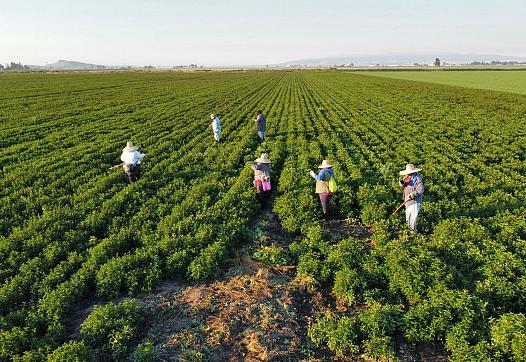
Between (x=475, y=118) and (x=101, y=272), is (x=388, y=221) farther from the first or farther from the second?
(x=475, y=118)

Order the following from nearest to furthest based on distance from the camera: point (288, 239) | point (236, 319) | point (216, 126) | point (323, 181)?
point (236, 319) < point (288, 239) < point (323, 181) < point (216, 126)

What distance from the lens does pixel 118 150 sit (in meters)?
17.9

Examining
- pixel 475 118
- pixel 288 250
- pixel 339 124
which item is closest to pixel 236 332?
pixel 288 250

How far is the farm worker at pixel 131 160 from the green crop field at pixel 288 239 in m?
0.42

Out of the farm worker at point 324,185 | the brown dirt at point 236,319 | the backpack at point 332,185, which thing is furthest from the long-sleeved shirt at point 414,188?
the brown dirt at point 236,319

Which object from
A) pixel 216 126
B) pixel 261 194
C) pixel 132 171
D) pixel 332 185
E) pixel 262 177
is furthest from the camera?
pixel 216 126

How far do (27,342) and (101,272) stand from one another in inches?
76.9

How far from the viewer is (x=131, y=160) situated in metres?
13.2

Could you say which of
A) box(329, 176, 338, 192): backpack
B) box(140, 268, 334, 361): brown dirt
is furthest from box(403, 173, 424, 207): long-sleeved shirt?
box(140, 268, 334, 361): brown dirt

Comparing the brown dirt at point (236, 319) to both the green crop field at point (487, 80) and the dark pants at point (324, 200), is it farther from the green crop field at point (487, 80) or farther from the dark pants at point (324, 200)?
the green crop field at point (487, 80)

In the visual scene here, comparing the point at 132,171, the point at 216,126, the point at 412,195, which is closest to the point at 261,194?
the point at 412,195

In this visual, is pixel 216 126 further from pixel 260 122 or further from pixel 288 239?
pixel 288 239

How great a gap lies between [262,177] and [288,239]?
2.59m

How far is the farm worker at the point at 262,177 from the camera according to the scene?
12.0 meters
